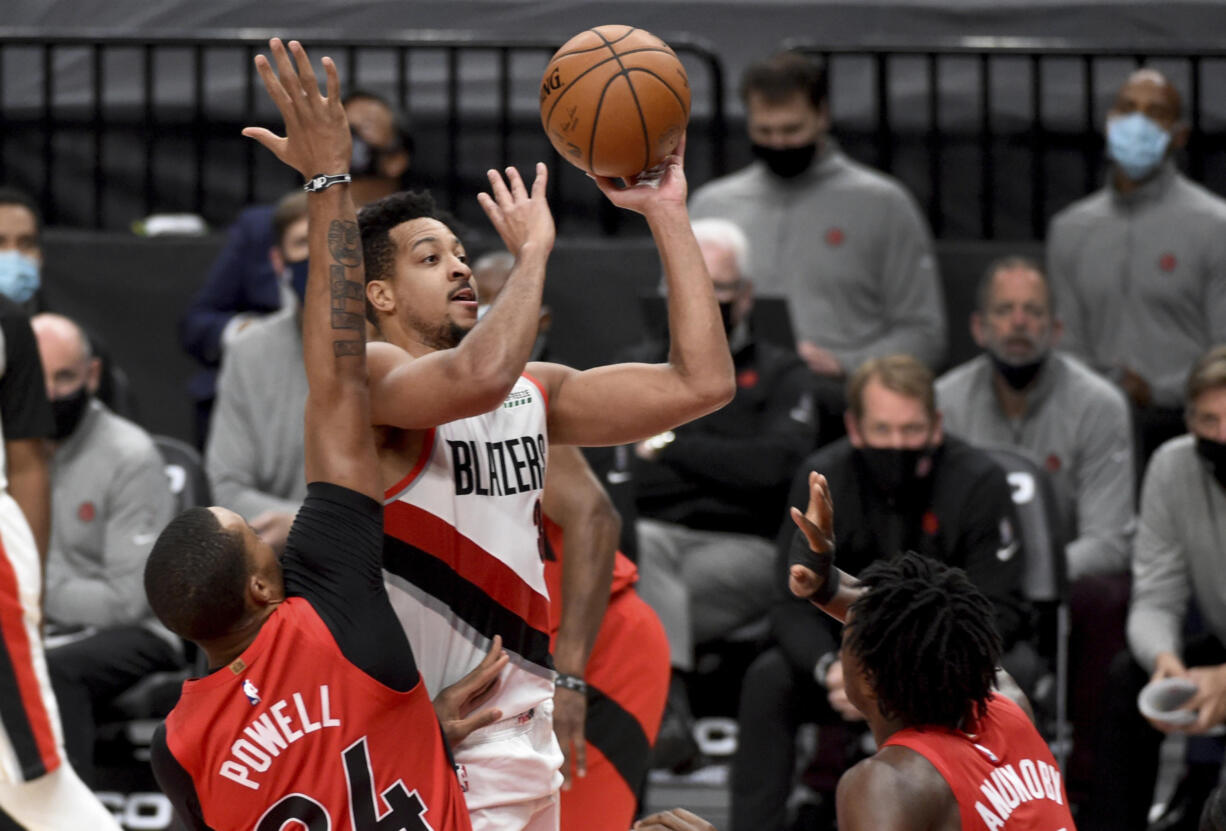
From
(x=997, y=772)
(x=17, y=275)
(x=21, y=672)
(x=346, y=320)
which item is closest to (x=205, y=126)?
(x=17, y=275)

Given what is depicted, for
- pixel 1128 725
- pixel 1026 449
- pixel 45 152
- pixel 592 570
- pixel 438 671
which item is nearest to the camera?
pixel 438 671

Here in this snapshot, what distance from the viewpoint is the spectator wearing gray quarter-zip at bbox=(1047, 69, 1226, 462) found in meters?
7.26

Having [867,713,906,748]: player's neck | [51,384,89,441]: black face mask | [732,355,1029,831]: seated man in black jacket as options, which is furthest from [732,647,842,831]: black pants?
[51,384,89,441]: black face mask

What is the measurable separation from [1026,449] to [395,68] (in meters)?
A: 3.70

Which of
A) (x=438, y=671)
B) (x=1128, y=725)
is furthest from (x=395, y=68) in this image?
(x=438, y=671)

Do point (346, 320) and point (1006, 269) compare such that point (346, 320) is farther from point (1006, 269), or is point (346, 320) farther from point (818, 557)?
point (1006, 269)

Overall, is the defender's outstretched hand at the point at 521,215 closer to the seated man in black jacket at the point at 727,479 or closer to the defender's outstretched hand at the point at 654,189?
the defender's outstretched hand at the point at 654,189

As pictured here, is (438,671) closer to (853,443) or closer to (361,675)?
(361,675)

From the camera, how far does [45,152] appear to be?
8.55m

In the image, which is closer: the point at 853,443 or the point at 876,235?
the point at 853,443

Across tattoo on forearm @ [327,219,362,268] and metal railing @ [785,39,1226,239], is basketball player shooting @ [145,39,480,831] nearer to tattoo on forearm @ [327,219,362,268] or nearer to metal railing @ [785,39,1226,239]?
tattoo on forearm @ [327,219,362,268]

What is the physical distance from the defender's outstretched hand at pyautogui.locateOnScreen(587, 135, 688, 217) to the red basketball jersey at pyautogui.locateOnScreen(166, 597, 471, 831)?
1.08 meters

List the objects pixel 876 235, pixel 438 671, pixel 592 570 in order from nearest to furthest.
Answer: pixel 438 671 < pixel 592 570 < pixel 876 235

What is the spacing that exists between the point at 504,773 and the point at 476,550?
457mm
